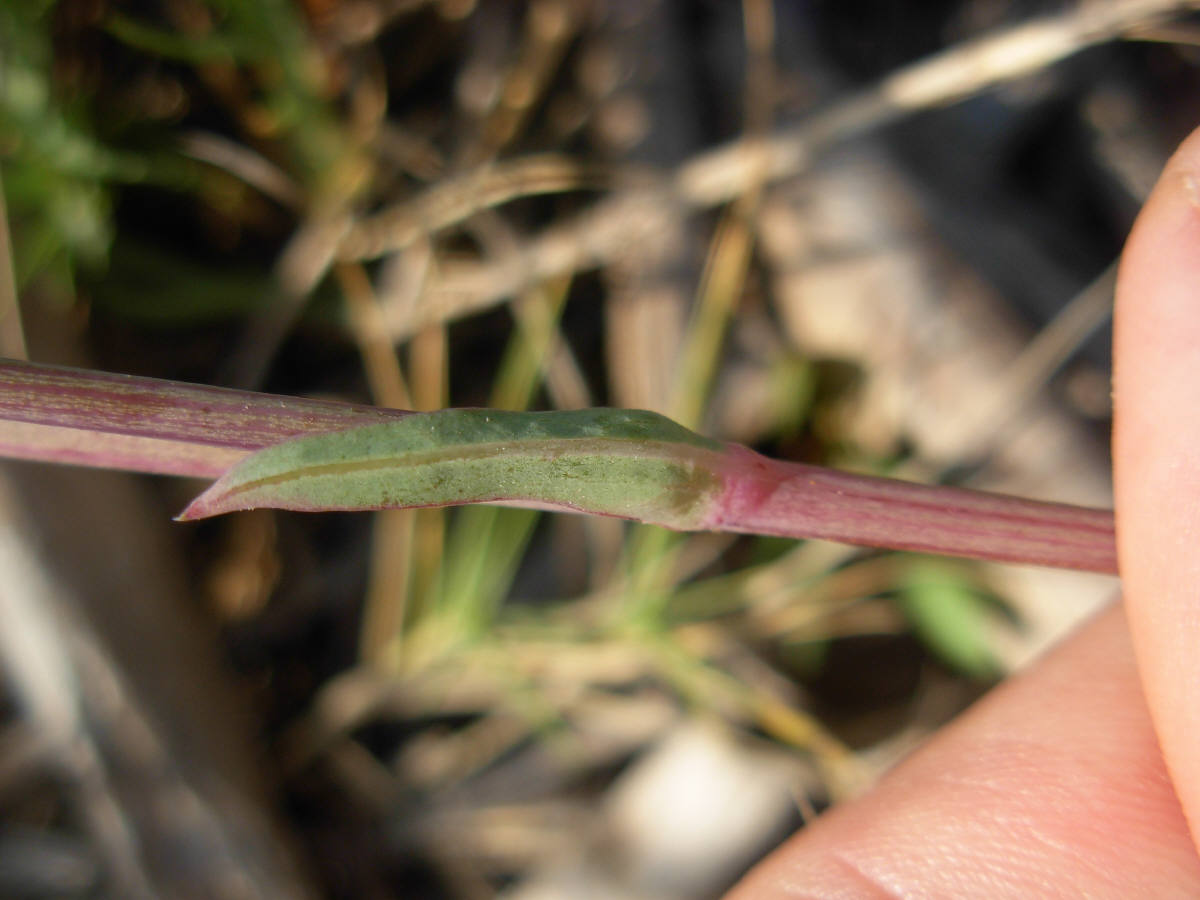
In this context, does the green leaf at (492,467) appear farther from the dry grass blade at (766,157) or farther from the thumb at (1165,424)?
the dry grass blade at (766,157)

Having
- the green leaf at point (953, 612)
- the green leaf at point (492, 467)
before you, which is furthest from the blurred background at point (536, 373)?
the green leaf at point (492, 467)

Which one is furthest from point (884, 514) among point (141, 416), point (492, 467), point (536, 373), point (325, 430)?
point (536, 373)

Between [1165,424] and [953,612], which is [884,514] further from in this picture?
[953,612]

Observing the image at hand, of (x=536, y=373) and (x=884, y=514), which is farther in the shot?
(x=536, y=373)

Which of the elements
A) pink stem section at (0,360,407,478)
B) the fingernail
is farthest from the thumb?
pink stem section at (0,360,407,478)

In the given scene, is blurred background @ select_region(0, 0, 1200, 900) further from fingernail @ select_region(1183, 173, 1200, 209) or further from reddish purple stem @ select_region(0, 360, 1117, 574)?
reddish purple stem @ select_region(0, 360, 1117, 574)

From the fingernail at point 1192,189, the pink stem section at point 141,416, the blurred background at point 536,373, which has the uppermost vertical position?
the blurred background at point 536,373
